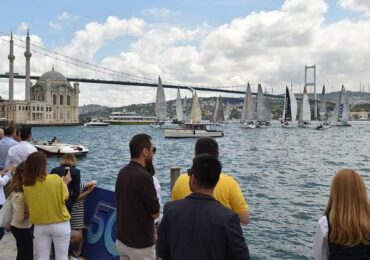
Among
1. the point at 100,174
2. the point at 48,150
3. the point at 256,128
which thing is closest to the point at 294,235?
the point at 100,174

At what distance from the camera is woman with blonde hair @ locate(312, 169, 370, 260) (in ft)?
10.1

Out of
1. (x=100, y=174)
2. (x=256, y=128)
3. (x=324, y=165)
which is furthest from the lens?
(x=256, y=128)

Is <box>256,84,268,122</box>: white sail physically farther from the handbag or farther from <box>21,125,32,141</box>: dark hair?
the handbag

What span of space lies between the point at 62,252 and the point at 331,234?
2.71m

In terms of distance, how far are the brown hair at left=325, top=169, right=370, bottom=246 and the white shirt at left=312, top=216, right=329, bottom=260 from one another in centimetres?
6

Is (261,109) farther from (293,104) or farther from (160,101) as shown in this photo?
(160,101)

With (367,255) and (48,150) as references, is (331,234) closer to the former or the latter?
(367,255)

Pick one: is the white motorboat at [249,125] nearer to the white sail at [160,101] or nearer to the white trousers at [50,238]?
the white sail at [160,101]

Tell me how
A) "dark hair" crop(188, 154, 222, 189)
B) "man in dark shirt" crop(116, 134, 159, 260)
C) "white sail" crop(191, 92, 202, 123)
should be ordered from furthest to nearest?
"white sail" crop(191, 92, 202, 123)
"man in dark shirt" crop(116, 134, 159, 260)
"dark hair" crop(188, 154, 222, 189)

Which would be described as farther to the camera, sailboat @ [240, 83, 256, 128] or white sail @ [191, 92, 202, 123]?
sailboat @ [240, 83, 256, 128]

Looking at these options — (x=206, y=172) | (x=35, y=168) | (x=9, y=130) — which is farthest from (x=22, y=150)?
(x=206, y=172)

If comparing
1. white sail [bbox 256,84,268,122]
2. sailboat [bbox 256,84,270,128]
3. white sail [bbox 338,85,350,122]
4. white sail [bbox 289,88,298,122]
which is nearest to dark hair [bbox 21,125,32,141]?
white sail [bbox 289,88,298,122]

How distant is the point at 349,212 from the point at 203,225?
1002 mm

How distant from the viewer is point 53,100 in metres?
147
